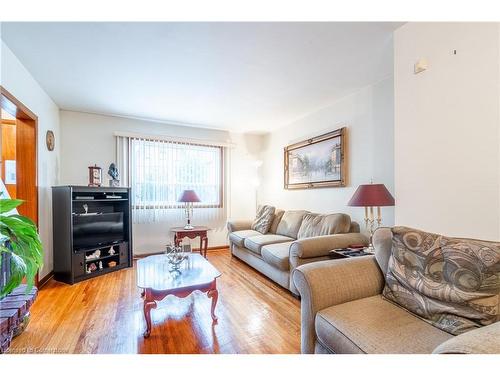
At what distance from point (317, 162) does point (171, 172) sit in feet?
8.05

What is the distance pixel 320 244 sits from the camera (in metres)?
2.42

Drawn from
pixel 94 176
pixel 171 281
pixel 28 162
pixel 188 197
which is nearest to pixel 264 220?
pixel 188 197

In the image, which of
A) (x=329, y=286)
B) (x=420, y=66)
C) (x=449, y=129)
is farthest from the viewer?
(x=420, y=66)

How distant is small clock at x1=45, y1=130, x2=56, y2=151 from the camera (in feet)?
9.89

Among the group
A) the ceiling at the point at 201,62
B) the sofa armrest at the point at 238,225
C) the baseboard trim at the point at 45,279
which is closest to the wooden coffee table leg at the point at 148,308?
the baseboard trim at the point at 45,279

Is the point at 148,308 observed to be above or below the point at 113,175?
below

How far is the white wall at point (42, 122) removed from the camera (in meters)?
2.09

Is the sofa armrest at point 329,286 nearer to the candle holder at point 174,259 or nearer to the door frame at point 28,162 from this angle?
the candle holder at point 174,259

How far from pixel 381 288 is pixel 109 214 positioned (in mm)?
3387

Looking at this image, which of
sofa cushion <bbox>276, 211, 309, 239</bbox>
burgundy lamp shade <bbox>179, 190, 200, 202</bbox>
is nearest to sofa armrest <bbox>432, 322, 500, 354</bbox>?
sofa cushion <bbox>276, 211, 309, 239</bbox>

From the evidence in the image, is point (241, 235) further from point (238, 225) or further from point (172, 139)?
point (172, 139)

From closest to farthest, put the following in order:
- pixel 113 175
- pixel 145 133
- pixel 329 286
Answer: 1. pixel 329 286
2. pixel 113 175
3. pixel 145 133

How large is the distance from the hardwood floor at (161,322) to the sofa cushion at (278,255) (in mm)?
307
